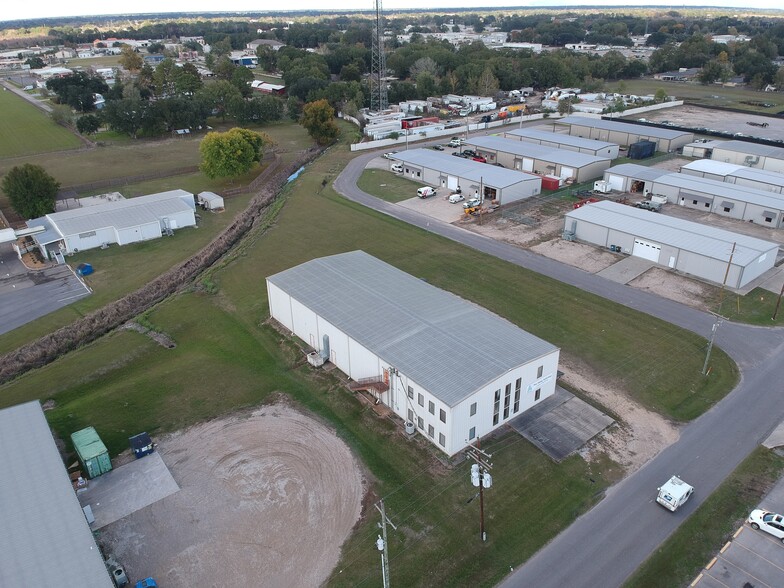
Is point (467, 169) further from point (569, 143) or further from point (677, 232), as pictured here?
point (677, 232)

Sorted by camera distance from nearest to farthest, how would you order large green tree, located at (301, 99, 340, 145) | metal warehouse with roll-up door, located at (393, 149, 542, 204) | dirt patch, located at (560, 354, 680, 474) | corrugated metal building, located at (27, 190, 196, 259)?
dirt patch, located at (560, 354, 680, 474)
corrugated metal building, located at (27, 190, 196, 259)
metal warehouse with roll-up door, located at (393, 149, 542, 204)
large green tree, located at (301, 99, 340, 145)

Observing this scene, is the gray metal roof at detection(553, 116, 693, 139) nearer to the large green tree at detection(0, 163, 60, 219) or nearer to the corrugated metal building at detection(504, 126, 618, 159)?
the corrugated metal building at detection(504, 126, 618, 159)

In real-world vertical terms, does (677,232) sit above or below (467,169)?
below

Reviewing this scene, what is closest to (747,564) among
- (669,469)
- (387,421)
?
(669,469)

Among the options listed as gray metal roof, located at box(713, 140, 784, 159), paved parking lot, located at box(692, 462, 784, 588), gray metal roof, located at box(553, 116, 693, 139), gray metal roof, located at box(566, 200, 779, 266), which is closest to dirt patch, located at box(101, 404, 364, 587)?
paved parking lot, located at box(692, 462, 784, 588)

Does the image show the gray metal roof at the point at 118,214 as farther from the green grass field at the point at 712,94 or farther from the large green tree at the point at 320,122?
the green grass field at the point at 712,94

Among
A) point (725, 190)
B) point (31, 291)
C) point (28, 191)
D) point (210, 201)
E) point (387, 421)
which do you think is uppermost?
point (28, 191)
